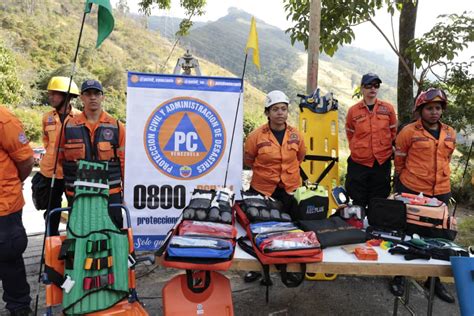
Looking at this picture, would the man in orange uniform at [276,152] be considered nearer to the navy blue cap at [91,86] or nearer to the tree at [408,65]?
the navy blue cap at [91,86]

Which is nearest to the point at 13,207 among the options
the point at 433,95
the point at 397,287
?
the point at 397,287

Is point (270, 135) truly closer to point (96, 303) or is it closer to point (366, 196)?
point (366, 196)

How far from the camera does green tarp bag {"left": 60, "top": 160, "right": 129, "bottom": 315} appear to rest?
2.26 metres

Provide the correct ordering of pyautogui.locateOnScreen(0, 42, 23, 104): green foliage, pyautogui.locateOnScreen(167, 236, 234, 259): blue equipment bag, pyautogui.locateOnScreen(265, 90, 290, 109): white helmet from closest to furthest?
pyautogui.locateOnScreen(167, 236, 234, 259): blue equipment bag
pyautogui.locateOnScreen(265, 90, 290, 109): white helmet
pyautogui.locateOnScreen(0, 42, 23, 104): green foliage

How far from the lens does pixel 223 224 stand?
8.29ft

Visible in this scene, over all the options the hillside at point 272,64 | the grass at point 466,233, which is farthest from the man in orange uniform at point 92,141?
the hillside at point 272,64

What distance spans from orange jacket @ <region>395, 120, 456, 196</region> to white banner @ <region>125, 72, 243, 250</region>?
160 centimetres

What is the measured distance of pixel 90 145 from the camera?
131 inches

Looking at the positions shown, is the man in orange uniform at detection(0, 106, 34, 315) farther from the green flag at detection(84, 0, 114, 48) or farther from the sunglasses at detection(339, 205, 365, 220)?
the sunglasses at detection(339, 205, 365, 220)

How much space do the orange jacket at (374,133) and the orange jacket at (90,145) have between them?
2.43m

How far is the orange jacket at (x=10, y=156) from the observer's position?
2.65 metres

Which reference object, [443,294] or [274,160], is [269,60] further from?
[443,294]

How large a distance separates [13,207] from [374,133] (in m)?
3.30

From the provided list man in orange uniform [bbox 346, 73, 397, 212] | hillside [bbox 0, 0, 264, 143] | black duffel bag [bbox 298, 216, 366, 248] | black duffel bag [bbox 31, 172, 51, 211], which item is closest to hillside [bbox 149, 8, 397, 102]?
hillside [bbox 0, 0, 264, 143]
